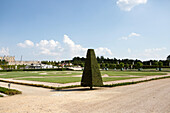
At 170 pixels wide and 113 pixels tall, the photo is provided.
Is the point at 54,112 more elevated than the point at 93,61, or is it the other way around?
the point at 93,61

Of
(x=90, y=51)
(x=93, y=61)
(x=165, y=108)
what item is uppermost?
(x=90, y=51)

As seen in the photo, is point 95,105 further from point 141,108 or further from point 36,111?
point 36,111

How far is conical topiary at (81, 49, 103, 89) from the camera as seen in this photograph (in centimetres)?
1559

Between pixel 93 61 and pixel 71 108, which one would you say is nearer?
pixel 71 108

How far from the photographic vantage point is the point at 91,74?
51.5ft

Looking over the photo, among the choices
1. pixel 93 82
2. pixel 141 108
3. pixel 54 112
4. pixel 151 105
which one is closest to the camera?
pixel 54 112

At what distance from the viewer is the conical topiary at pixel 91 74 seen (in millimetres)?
15586

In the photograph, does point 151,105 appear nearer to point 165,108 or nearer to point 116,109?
point 165,108

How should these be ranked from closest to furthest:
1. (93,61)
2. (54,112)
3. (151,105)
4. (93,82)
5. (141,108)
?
1. (54,112)
2. (141,108)
3. (151,105)
4. (93,82)
5. (93,61)

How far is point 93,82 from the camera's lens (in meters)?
15.5

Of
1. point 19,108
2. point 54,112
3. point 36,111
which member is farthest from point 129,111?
point 19,108

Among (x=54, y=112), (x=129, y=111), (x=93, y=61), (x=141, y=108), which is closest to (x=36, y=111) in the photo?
(x=54, y=112)

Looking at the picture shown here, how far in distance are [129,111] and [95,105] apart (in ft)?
7.23

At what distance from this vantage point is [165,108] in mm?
8961
